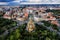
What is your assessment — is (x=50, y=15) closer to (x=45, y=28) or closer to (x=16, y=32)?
(x=45, y=28)

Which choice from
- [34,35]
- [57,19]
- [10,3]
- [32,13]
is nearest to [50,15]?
[57,19]

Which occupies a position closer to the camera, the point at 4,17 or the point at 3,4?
the point at 4,17

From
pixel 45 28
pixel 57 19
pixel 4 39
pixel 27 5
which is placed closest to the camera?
pixel 4 39

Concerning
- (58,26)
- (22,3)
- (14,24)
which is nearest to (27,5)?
(22,3)

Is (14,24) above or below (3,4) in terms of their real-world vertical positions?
below

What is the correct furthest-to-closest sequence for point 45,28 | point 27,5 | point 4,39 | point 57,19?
point 27,5 < point 57,19 < point 45,28 < point 4,39

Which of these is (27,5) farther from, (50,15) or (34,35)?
(34,35)
